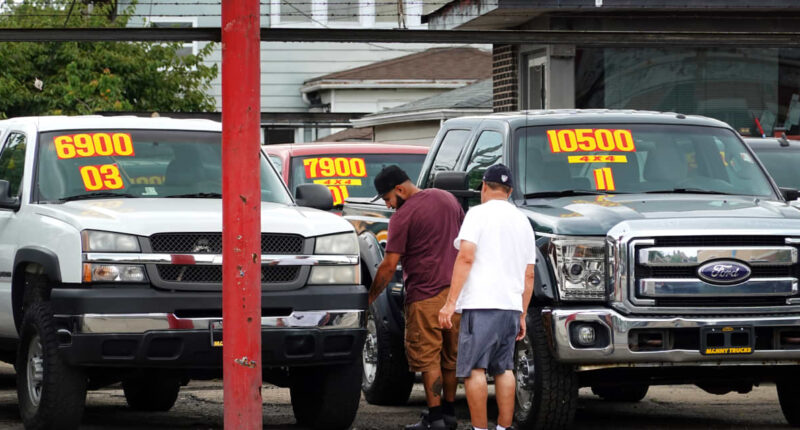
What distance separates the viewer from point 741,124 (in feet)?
67.2

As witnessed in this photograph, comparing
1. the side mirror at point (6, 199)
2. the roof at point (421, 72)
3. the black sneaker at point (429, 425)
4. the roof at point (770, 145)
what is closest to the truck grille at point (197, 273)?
the black sneaker at point (429, 425)

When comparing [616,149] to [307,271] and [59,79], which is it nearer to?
[307,271]

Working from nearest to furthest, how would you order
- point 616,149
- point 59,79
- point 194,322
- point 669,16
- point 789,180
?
point 194,322, point 616,149, point 789,180, point 669,16, point 59,79

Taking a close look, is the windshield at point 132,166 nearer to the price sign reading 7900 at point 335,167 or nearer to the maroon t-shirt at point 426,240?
the maroon t-shirt at point 426,240

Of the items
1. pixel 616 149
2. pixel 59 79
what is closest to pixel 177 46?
pixel 59 79

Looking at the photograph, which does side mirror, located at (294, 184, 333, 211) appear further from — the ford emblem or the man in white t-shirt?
the ford emblem

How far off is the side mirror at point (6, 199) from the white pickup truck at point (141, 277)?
15 millimetres

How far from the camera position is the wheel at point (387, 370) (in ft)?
36.5

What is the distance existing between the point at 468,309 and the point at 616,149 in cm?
220

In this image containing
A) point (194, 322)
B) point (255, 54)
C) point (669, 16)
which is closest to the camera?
point (255, 54)

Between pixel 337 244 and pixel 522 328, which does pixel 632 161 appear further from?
pixel 337 244

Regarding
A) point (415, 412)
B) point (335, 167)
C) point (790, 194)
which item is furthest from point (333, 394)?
point (335, 167)

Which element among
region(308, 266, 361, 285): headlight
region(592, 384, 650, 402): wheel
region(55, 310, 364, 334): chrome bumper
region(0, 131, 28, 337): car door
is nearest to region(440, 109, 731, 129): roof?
region(308, 266, 361, 285): headlight

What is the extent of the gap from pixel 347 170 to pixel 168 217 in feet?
18.9
